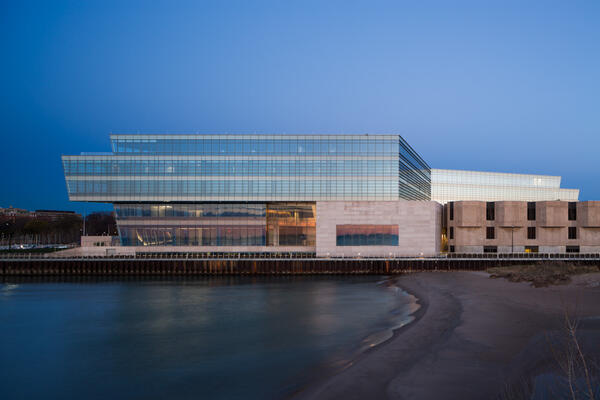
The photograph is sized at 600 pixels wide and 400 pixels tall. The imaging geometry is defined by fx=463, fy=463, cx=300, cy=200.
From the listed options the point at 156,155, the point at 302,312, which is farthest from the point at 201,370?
the point at 156,155

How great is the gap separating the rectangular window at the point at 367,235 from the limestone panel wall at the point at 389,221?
0.55m

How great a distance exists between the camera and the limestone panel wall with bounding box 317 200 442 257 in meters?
79.8

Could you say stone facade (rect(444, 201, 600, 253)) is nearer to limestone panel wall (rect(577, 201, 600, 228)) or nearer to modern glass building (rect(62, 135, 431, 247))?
limestone panel wall (rect(577, 201, 600, 228))

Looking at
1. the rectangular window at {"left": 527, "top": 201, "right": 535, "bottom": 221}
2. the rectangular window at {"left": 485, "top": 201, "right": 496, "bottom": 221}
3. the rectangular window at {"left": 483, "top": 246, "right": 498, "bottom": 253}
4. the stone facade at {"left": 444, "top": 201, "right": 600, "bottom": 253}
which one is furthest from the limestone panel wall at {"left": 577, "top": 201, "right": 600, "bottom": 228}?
the rectangular window at {"left": 483, "top": 246, "right": 498, "bottom": 253}

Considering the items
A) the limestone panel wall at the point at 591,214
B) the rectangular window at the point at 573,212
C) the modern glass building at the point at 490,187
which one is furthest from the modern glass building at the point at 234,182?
the modern glass building at the point at 490,187

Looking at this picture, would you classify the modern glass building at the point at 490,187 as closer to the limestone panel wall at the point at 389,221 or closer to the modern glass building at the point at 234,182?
the modern glass building at the point at 234,182

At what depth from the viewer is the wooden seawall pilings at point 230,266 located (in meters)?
75.8

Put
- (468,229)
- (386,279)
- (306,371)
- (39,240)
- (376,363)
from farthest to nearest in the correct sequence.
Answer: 1. (39,240)
2. (468,229)
3. (386,279)
4. (306,371)
5. (376,363)

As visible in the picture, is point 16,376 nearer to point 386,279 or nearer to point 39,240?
point 386,279

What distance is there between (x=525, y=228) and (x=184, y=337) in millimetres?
68432

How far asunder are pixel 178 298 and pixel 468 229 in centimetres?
5480

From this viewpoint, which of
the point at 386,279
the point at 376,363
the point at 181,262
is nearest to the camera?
the point at 376,363

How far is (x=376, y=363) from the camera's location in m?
24.9

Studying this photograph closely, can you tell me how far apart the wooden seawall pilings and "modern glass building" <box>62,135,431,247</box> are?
5.74 metres
